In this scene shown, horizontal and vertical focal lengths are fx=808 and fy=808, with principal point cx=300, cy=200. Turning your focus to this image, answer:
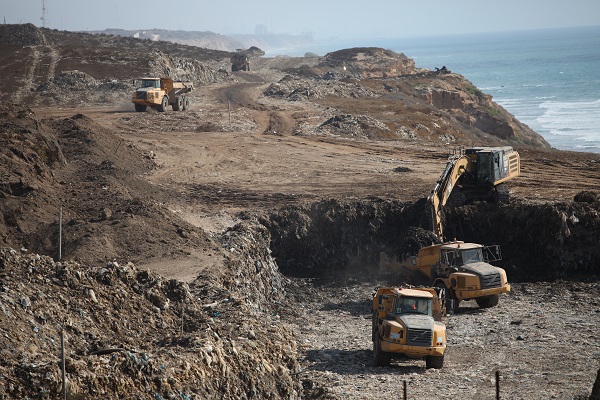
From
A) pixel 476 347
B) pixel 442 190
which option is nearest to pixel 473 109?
pixel 442 190

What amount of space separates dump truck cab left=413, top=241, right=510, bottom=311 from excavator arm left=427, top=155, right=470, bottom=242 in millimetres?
1637

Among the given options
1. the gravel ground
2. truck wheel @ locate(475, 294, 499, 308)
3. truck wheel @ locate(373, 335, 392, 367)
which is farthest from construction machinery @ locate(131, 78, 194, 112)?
truck wheel @ locate(373, 335, 392, 367)

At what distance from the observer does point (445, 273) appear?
2497 centimetres

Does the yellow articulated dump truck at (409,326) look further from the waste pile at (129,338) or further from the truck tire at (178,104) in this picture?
the truck tire at (178,104)

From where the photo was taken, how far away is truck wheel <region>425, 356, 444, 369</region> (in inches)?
770

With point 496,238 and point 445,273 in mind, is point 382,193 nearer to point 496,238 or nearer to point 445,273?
point 496,238

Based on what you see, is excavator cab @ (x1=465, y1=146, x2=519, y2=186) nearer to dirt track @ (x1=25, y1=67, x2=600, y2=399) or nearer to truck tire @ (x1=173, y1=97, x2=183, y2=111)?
dirt track @ (x1=25, y1=67, x2=600, y2=399)

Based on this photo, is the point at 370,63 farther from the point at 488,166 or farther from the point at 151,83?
the point at 488,166

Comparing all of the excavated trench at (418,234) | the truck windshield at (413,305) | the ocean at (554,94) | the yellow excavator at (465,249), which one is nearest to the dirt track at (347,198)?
the yellow excavator at (465,249)

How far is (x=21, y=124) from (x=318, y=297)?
13823 mm

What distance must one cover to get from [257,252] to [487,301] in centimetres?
766

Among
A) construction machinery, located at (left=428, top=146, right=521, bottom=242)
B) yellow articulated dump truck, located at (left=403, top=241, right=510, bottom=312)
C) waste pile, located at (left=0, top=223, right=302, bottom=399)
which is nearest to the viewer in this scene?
waste pile, located at (left=0, top=223, right=302, bottom=399)

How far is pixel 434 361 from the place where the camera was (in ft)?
64.3

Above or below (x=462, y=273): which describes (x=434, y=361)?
below
